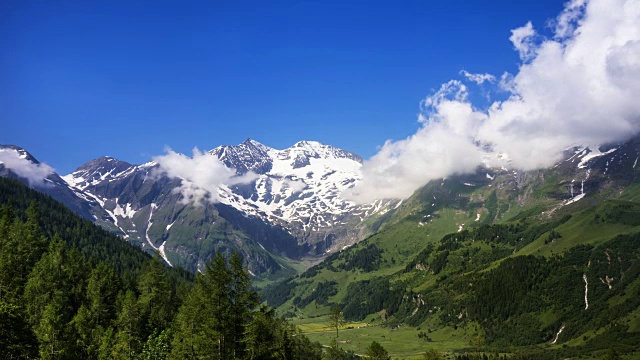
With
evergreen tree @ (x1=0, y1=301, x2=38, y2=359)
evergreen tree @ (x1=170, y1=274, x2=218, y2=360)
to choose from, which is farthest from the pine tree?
evergreen tree @ (x1=0, y1=301, x2=38, y2=359)

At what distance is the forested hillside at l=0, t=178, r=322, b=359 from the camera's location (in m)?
68.1

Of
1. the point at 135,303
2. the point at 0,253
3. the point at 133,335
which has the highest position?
the point at 0,253

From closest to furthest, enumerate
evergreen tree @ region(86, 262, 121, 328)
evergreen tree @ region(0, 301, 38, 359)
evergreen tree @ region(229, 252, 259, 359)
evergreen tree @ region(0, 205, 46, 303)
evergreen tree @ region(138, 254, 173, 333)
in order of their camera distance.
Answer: evergreen tree @ region(0, 301, 38, 359), evergreen tree @ region(229, 252, 259, 359), evergreen tree @ region(0, 205, 46, 303), evergreen tree @ region(86, 262, 121, 328), evergreen tree @ region(138, 254, 173, 333)

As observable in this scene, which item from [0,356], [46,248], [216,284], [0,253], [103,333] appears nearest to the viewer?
[0,356]

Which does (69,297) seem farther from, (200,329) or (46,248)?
(200,329)

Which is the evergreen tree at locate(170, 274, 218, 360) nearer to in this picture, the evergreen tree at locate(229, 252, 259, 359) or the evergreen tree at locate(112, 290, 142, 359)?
the evergreen tree at locate(229, 252, 259, 359)

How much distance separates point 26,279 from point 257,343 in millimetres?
67724

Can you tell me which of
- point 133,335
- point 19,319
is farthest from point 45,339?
point 133,335

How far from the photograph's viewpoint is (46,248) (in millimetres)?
138375

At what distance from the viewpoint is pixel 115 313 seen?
112 metres

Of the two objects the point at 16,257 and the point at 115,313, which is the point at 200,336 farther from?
the point at 16,257

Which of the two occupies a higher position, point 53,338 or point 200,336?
point 200,336

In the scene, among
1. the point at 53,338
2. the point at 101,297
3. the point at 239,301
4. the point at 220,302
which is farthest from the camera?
the point at 101,297

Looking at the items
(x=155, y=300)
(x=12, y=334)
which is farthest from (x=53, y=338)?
(x=155, y=300)
